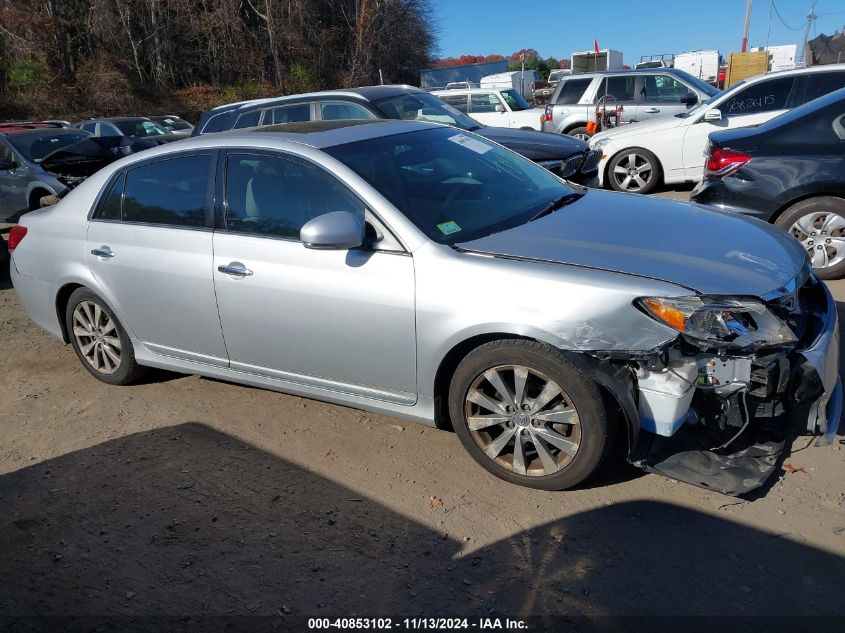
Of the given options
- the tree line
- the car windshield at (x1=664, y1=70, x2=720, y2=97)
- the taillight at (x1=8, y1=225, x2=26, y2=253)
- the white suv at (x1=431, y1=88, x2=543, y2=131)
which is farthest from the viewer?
the tree line

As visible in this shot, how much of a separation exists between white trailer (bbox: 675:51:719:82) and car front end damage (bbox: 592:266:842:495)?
39.0 m

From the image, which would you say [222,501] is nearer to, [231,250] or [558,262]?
[231,250]

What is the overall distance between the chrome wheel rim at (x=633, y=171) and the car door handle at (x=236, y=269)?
24.7ft

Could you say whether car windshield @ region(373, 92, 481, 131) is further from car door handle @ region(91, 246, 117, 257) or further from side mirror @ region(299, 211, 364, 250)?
side mirror @ region(299, 211, 364, 250)

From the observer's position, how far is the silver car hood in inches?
121

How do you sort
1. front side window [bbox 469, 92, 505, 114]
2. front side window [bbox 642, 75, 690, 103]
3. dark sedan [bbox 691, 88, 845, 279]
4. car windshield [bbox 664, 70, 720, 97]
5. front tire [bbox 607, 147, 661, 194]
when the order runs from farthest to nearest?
front side window [bbox 469, 92, 505, 114]
front side window [bbox 642, 75, 690, 103]
car windshield [bbox 664, 70, 720, 97]
front tire [bbox 607, 147, 661, 194]
dark sedan [bbox 691, 88, 845, 279]

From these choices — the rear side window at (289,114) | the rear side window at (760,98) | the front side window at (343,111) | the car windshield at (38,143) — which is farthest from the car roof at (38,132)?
the rear side window at (760,98)

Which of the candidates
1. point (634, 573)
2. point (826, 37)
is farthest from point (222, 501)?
point (826, 37)

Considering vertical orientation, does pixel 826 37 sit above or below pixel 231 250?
above

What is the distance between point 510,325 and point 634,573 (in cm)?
111

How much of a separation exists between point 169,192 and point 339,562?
8.33 ft

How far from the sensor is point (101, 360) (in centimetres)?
487

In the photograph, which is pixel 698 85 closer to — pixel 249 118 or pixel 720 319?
pixel 249 118

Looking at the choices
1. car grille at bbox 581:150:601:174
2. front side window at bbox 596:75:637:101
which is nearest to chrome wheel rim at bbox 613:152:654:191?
car grille at bbox 581:150:601:174
